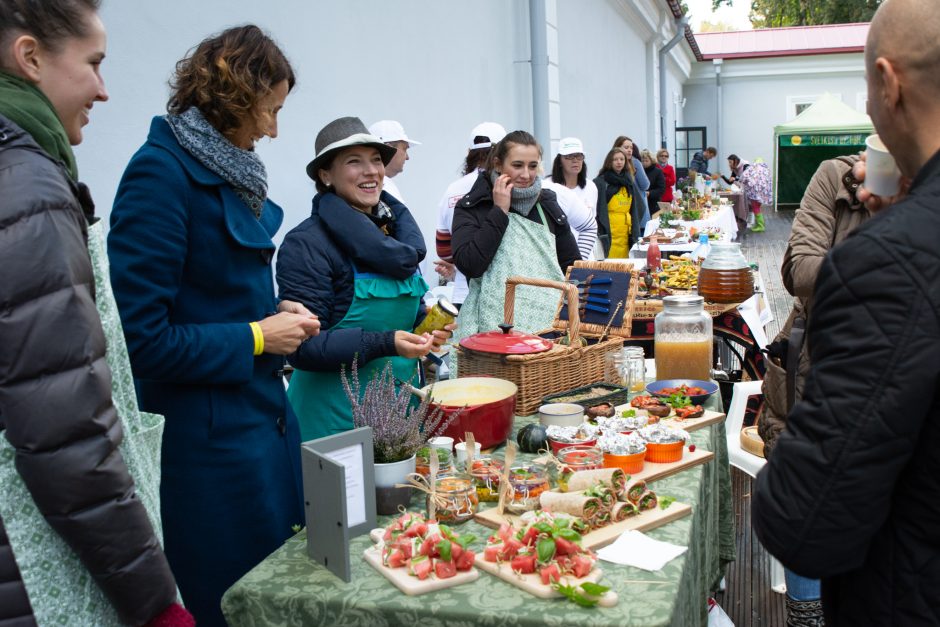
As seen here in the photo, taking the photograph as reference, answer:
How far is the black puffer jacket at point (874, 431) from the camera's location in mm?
1107

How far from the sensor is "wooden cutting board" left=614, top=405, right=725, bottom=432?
255 cm

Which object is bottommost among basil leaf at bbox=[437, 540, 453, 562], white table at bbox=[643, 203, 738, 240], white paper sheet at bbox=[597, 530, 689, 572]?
white paper sheet at bbox=[597, 530, 689, 572]

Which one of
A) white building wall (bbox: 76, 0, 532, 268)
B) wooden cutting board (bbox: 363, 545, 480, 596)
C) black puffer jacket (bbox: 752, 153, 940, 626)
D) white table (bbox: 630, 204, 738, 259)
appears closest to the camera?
black puffer jacket (bbox: 752, 153, 940, 626)

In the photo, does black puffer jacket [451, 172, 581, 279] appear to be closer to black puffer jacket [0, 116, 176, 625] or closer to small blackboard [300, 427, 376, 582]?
small blackboard [300, 427, 376, 582]

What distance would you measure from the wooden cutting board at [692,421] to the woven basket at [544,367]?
0.20 metres

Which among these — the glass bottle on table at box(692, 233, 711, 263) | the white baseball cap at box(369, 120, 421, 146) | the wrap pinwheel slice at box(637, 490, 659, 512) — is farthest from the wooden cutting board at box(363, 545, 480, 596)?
the glass bottle on table at box(692, 233, 711, 263)

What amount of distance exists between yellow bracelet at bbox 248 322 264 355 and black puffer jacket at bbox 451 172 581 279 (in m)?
1.75

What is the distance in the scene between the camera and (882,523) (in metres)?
1.21

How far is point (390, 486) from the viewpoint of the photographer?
198cm

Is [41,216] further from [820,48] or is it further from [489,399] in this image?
[820,48]

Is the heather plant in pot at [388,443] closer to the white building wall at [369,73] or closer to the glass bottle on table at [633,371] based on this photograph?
the glass bottle on table at [633,371]

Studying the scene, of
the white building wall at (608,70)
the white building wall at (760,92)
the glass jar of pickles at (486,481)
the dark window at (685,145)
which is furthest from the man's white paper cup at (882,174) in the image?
the white building wall at (760,92)

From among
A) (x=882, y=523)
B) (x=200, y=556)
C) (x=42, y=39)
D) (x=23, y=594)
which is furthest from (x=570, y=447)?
(x=42, y=39)

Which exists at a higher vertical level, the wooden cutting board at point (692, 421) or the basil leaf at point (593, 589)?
the wooden cutting board at point (692, 421)
